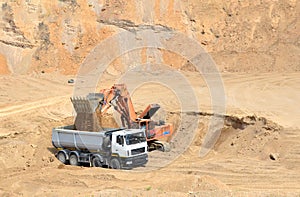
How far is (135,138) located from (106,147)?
41.6 inches

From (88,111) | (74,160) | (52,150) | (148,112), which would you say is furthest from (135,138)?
(52,150)

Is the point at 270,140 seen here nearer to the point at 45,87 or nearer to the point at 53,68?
the point at 45,87

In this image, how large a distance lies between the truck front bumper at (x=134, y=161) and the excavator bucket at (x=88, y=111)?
5.98 ft

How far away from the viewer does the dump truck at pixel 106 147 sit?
56.0 feet

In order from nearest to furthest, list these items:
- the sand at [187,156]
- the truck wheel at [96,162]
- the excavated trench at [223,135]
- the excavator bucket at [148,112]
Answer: the sand at [187,156]
the truck wheel at [96,162]
the excavated trench at [223,135]
the excavator bucket at [148,112]

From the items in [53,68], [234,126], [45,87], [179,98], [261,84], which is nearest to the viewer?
[234,126]

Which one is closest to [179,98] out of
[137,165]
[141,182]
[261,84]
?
[261,84]

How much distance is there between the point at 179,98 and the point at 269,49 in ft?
38.4

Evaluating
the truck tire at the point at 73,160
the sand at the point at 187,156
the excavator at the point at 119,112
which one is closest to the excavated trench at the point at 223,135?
the sand at the point at 187,156

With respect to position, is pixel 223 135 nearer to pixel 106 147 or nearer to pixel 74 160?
pixel 106 147

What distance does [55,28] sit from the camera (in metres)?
A: 42.0

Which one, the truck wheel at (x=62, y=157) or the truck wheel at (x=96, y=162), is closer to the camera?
the truck wheel at (x=96, y=162)

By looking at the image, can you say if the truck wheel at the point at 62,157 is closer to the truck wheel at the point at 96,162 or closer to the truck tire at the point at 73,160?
the truck tire at the point at 73,160

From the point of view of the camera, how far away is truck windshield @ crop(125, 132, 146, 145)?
1720 centimetres
